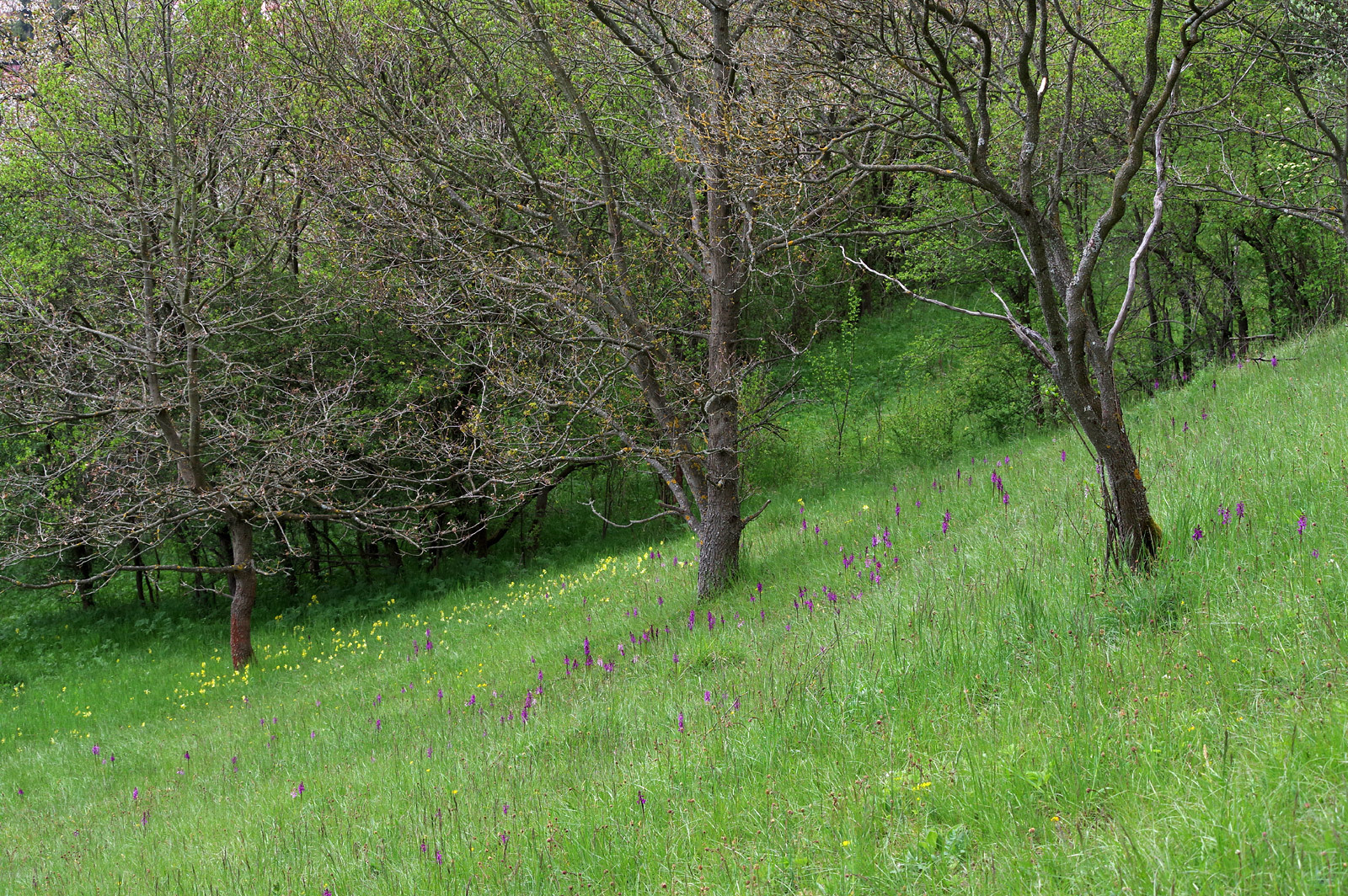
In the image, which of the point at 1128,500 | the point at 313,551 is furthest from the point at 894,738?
the point at 313,551

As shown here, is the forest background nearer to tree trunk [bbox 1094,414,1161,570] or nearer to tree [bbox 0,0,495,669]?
tree trunk [bbox 1094,414,1161,570]

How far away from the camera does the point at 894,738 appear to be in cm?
348

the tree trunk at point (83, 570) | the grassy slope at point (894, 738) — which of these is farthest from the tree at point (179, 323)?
the grassy slope at point (894, 738)

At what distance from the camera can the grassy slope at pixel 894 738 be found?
246cm

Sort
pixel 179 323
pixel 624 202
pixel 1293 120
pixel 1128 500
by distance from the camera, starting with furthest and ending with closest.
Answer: pixel 179 323, pixel 1293 120, pixel 624 202, pixel 1128 500

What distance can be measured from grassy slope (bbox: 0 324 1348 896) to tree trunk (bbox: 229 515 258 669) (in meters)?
3.73

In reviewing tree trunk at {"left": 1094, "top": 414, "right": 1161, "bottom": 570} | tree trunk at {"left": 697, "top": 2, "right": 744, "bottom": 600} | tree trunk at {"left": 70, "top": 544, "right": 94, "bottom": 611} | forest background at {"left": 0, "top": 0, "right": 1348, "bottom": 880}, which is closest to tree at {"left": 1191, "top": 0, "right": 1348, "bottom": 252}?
forest background at {"left": 0, "top": 0, "right": 1348, "bottom": 880}

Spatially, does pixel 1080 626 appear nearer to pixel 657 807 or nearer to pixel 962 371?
pixel 657 807

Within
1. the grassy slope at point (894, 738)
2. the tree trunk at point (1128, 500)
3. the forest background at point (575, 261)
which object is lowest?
the grassy slope at point (894, 738)

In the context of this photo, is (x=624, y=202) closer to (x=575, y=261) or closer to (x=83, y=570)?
(x=575, y=261)

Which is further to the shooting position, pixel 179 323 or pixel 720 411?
pixel 179 323

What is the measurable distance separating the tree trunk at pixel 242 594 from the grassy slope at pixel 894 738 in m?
3.73

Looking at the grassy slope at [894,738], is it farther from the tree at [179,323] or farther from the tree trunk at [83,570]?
the tree trunk at [83,570]

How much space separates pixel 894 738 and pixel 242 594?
1265 cm
